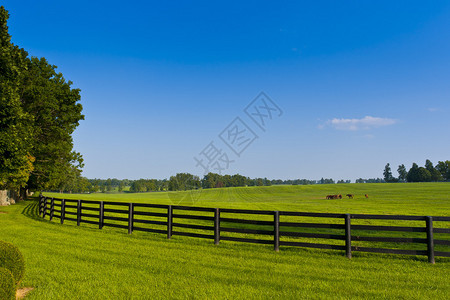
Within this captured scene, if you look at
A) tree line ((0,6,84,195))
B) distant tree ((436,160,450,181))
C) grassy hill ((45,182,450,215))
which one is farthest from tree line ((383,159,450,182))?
tree line ((0,6,84,195))

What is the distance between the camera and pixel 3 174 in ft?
65.9

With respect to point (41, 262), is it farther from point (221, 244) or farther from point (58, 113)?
point (58, 113)

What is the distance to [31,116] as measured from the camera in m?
23.1

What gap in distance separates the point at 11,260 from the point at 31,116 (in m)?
21.5

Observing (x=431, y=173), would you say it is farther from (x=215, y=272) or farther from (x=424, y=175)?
(x=215, y=272)

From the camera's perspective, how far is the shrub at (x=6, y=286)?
435 centimetres

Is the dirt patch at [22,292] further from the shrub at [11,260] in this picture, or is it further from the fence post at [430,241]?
the fence post at [430,241]

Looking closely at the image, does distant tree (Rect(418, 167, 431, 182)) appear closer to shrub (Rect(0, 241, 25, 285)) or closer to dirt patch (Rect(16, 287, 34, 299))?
dirt patch (Rect(16, 287, 34, 299))

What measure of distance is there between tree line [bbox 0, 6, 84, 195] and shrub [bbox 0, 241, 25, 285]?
15.9 m

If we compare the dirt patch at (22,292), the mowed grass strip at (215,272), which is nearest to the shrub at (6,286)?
the mowed grass strip at (215,272)

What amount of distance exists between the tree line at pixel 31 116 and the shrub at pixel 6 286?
17370 millimetres

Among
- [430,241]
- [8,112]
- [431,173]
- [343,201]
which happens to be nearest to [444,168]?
[431,173]

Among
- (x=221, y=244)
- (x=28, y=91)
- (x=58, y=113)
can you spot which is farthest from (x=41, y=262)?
(x=58, y=113)

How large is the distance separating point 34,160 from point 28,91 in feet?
23.7
